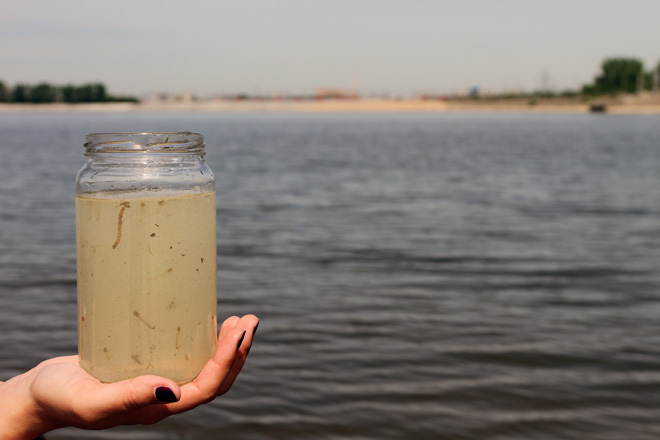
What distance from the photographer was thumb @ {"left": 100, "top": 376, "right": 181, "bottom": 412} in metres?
1.57

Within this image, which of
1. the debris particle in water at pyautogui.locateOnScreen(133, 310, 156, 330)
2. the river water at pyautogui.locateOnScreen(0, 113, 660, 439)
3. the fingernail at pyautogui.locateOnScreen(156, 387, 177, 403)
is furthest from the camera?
the river water at pyautogui.locateOnScreen(0, 113, 660, 439)

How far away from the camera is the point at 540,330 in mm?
7746

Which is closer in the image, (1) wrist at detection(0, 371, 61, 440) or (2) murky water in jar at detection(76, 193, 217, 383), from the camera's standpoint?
(2) murky water in jar at detection(76, 193, 217, 383)

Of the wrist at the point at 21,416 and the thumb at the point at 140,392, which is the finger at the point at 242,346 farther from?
the wrist at the point at 21,416

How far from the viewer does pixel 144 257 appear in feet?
5.42

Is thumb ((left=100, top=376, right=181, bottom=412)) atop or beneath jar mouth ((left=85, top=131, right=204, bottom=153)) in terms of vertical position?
beneath

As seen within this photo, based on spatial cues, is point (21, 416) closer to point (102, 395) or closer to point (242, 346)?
point (102, 395)

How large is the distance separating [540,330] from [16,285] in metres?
6.60

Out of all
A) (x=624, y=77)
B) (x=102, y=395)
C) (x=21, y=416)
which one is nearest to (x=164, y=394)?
(x=102, y=395)

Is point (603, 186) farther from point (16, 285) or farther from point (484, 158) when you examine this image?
point (16, 285)

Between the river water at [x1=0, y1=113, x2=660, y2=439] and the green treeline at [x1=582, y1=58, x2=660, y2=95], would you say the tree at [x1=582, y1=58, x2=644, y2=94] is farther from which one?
the river water at [x1=0, y1=113, x2=660, y2=439]

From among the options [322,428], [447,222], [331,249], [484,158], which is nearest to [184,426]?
[322,428]

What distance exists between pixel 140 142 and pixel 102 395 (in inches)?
23.4

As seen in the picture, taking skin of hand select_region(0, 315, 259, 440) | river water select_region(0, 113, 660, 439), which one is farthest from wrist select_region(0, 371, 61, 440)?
river water select_region(0, 113, 660, 439)
